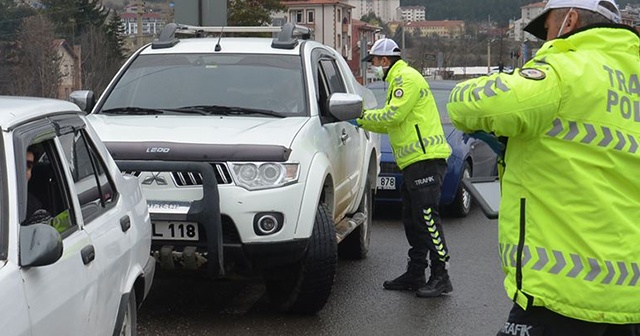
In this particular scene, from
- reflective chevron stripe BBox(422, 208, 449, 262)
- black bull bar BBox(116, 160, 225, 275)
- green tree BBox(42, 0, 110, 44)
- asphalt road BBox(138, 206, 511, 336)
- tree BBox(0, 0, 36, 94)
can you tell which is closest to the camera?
black bull bar BBox(116, 160, 225, 275)

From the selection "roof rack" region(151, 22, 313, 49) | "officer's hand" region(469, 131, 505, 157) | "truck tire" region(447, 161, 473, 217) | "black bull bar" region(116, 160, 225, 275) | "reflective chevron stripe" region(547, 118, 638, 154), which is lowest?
"truck tire" region(447, 161, 473, 217)

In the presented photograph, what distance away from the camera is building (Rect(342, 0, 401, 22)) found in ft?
416

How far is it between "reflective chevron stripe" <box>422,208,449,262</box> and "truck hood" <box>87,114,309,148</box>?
1.24 meters

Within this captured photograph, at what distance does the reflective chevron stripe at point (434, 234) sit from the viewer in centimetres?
734

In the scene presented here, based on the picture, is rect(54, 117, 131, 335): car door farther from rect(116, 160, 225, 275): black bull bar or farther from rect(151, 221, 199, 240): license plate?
rect(151, 221, 199, 240): license plate

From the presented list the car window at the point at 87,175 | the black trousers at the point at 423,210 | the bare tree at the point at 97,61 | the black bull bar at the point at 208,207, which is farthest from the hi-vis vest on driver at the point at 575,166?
the bare tree at the point at 97,61

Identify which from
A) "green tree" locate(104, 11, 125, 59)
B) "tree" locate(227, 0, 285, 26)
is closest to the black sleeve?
"tree" locate(227, 0, 285, 26)

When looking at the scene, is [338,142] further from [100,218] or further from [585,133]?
[585,133]

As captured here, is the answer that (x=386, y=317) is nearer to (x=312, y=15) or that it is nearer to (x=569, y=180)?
(x=569, y=180)

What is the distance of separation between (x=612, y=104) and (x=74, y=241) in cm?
213

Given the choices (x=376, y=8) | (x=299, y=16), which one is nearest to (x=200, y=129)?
(x=299, y=16)

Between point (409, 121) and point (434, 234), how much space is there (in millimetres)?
898

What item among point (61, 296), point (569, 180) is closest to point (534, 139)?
point (569, 180)

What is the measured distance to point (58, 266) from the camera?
11.6 ft
